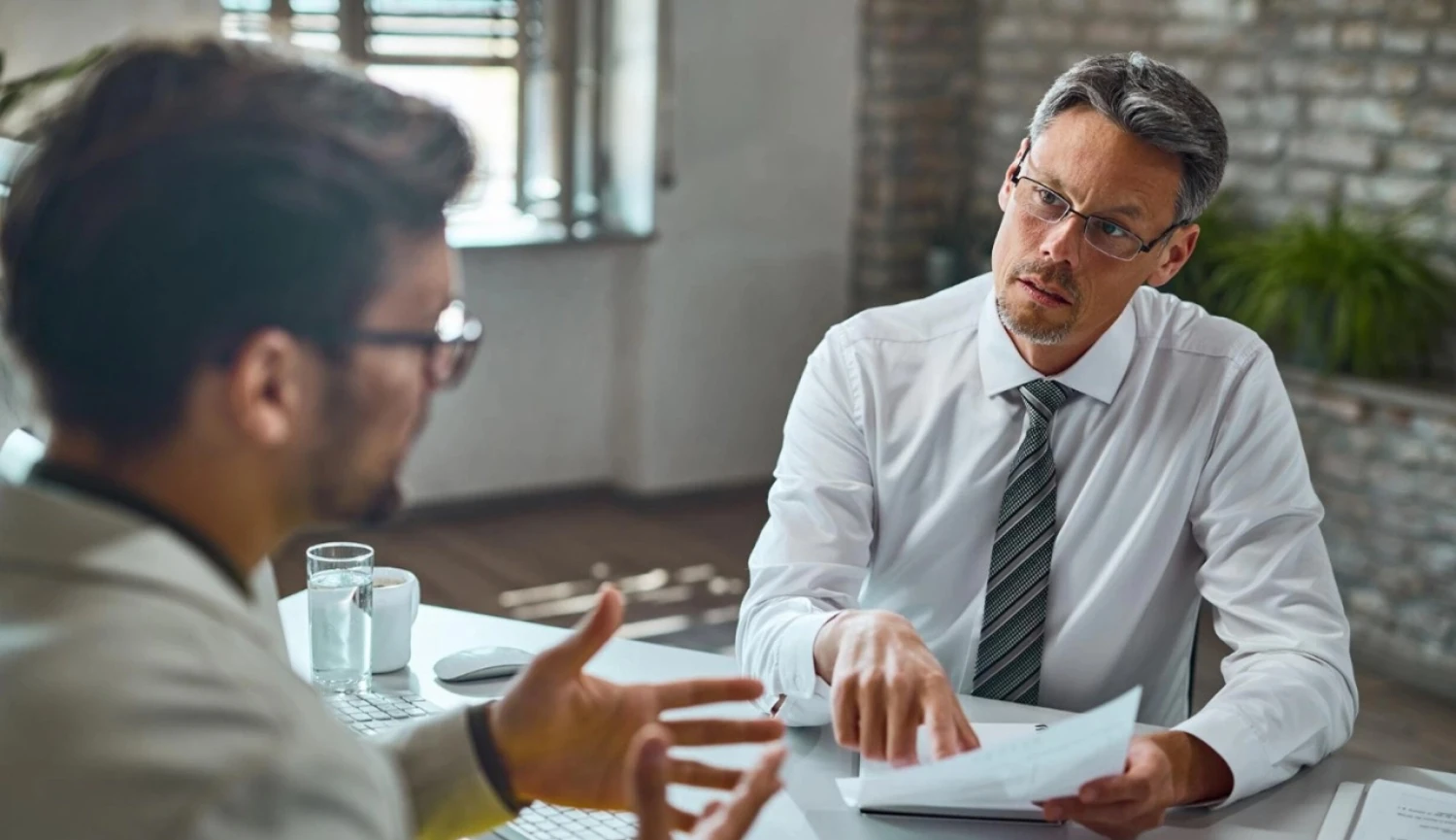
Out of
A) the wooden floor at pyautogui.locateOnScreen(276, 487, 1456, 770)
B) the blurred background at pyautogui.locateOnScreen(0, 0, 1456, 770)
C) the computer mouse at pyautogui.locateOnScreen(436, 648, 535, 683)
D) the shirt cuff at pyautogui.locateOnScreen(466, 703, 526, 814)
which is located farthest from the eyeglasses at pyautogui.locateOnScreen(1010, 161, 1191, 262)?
the blurred background at pyautogui.locateOnScreen(0, 0, 1456, 770)

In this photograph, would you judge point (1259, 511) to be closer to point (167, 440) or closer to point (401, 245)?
point (401, 245)

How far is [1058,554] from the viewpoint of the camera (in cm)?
180

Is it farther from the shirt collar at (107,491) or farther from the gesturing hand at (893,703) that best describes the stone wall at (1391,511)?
the shirt collar at (107,491)

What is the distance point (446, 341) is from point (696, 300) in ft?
12.8

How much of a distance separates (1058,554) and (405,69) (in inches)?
119

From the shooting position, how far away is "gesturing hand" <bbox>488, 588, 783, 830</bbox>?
1063 millimetres

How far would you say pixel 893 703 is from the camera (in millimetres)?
1330

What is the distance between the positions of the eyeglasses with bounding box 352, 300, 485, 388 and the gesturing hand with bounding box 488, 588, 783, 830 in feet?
0.74

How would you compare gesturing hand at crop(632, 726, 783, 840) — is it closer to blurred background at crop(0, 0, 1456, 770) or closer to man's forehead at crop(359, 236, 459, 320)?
man's forehead at crop(359, 236, 459, 320)

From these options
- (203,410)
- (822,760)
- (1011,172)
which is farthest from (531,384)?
(203,410)

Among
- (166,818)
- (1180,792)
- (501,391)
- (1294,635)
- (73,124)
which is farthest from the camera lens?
(501,391)

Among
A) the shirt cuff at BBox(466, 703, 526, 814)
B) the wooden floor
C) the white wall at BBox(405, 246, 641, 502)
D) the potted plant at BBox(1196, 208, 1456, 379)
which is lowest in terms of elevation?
the wooden floor

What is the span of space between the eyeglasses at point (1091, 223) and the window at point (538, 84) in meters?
2.67

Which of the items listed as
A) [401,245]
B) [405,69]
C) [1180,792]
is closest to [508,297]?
[405,69]
